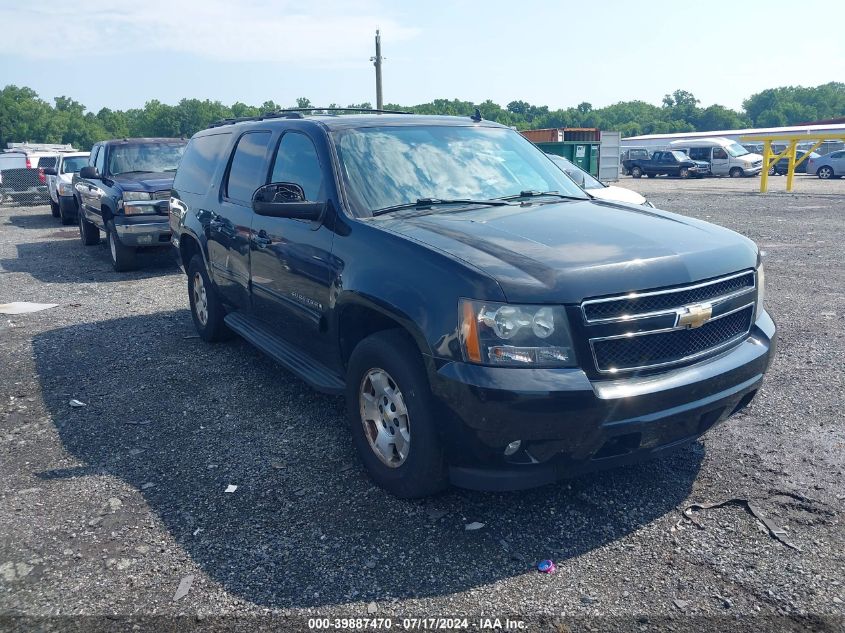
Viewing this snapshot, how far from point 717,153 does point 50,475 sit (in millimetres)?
41188

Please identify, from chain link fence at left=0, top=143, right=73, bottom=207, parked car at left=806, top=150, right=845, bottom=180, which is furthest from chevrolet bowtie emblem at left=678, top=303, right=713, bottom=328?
parked car at left=806, top=150, right=845, bottom=180

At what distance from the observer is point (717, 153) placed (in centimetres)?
3997

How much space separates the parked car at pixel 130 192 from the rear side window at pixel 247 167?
212 inches

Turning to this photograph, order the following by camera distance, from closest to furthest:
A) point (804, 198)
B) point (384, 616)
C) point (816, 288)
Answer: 1. point (384, 616)
2. point (816, 288)
3. point (804, 198)

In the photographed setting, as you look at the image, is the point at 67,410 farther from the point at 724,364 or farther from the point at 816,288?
the point at 816,288

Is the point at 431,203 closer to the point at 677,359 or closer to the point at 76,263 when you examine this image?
the point at 677,359

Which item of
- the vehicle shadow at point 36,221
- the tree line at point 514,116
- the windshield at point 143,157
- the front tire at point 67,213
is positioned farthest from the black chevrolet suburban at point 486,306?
the tree line at point 514,116

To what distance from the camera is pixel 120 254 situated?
10.8m

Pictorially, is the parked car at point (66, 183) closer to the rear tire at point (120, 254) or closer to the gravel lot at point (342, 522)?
the rear tire at point (120, 254)

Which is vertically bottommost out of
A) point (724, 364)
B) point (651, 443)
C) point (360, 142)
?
point (651, 443)

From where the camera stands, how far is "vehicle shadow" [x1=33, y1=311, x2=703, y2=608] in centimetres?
324

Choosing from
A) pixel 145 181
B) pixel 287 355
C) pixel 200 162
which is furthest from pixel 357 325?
pixel 145 181

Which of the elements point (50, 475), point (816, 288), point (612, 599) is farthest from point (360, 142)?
point (816, 288)

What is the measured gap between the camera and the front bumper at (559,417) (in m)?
3.11
